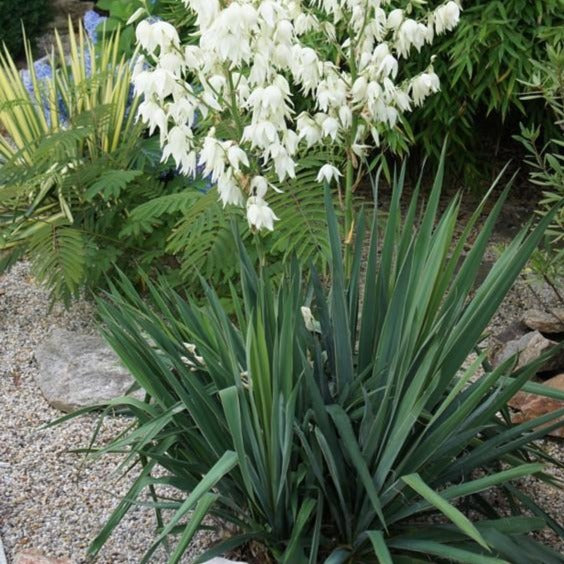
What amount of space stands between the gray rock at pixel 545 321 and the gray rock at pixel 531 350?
7cm

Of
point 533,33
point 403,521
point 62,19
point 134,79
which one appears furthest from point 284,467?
point 62,19

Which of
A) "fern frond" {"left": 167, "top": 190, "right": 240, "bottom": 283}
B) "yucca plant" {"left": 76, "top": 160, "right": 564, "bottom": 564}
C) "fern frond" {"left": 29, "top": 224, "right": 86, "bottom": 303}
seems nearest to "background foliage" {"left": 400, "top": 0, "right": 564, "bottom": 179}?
"fern frond" {"left": 167, "top": 190, "right": 240, "bottom": 283}

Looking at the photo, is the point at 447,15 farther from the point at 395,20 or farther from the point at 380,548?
the point at 380,548

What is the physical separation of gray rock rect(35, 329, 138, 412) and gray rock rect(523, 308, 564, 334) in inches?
61.2

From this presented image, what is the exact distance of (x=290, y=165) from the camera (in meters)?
2.52

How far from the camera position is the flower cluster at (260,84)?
2.33 meters

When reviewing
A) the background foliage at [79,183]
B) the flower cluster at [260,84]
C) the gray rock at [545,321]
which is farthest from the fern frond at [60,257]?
the gray rock at [545,321]

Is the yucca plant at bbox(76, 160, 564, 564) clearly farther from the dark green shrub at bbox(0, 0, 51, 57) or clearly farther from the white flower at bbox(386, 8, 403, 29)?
the dark green shrub at bbox(0, 0, 51, 57)

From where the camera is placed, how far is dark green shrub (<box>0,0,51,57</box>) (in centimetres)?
778

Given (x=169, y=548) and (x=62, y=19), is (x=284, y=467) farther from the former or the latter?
(x=62, y=19)

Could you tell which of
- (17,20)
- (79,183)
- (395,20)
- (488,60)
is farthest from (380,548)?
(17,20)

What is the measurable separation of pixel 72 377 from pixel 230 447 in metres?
1.50

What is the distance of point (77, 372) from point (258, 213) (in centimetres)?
158

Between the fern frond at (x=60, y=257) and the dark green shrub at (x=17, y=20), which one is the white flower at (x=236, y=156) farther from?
the dark green shrub at (x=17, y=20)
